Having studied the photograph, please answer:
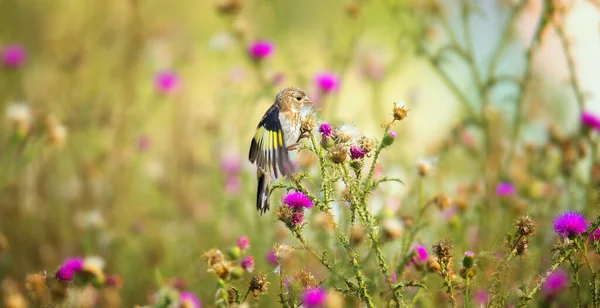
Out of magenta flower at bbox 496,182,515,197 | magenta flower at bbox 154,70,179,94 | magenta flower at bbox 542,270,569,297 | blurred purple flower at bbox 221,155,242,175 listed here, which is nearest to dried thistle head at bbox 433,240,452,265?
magenta flower at bbox 542,270,569,297

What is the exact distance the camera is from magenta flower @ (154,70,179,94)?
3.01 meters

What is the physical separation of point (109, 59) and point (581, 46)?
8.08ft

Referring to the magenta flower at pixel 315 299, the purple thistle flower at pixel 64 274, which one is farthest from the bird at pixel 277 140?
the purple thistle flower at pixel 64 274

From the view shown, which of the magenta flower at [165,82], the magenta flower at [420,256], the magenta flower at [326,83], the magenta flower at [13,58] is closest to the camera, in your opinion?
the magenta flower at [420,256]

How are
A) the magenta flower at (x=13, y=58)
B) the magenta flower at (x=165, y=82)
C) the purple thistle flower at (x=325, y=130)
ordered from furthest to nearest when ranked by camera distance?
the magenta flower at (x=165, y=82), the magenta flower at (x=13, y=58), the purple thistle flower at (x=325, y=130)

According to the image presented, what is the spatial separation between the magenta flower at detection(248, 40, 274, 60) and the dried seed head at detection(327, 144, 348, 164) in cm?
112

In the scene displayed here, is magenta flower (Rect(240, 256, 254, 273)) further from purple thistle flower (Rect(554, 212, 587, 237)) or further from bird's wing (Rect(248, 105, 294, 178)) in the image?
purple thistle flower (Rect(554, 212, 587, 237))

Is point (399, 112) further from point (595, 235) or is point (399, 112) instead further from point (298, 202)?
point (595, 235)

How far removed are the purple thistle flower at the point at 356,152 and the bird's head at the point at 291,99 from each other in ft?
0.81

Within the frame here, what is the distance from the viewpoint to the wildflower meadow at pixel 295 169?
128 cm

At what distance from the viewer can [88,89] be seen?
347 cm

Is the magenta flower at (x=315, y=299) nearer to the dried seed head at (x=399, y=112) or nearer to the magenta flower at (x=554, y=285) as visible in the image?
the dried seed head at (x=399, y=112)

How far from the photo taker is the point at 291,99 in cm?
149

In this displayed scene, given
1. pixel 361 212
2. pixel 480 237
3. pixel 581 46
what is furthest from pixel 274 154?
pixel 581 46
